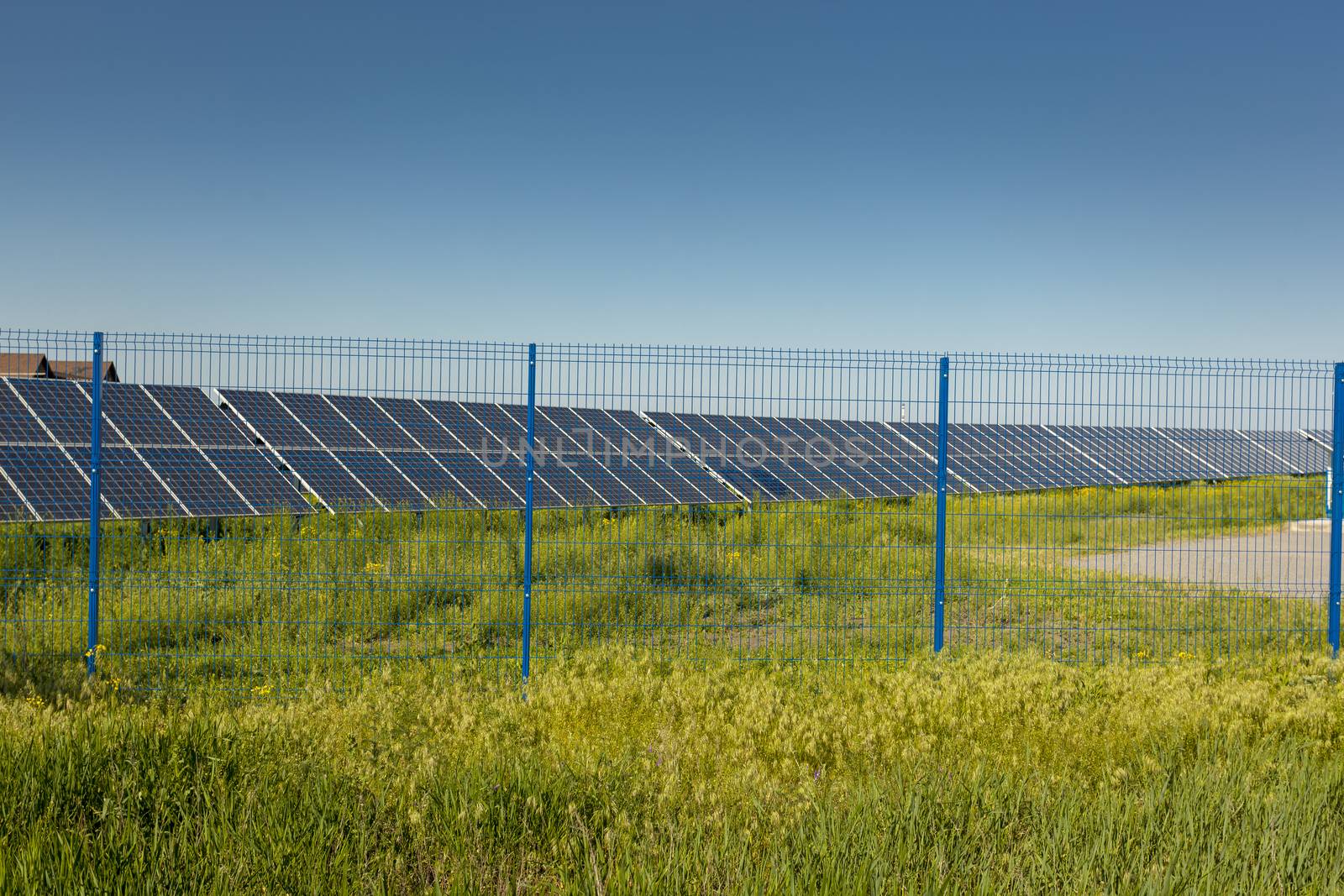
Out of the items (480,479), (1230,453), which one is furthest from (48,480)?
(1230,453)

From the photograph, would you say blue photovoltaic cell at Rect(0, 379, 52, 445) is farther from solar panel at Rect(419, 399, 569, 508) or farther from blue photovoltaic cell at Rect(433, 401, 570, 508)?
blue photovoltaic cell at Rect(433, 401, 570, 508)

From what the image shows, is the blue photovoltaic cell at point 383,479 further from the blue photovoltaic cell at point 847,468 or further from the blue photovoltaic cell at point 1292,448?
the blue photovoltaic cell at point 1292,448

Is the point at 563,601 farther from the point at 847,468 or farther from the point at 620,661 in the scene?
the point at 847,468

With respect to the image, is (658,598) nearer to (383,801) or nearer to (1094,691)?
(1094,691)

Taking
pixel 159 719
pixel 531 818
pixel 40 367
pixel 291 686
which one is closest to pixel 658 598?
pixel 291 686

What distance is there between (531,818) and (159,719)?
2.97 metres

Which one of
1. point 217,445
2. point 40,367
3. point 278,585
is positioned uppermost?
point 40,367

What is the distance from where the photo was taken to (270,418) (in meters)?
13.0

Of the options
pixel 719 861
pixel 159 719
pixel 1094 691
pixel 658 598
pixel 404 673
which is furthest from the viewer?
pixel 658 598

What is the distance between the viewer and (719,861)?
3.90m

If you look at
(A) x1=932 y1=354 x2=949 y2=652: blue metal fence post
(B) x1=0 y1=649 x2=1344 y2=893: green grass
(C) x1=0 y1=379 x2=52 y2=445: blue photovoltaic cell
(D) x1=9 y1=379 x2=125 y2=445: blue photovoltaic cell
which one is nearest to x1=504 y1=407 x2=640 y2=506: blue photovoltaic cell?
(A) x1=932 y1=354 x2=949 y2=652: blue metal fence post

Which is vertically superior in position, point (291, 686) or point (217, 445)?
point (217, 445)

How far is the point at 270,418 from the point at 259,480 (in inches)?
70.4

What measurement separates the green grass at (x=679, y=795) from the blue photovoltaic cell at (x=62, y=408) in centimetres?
490
